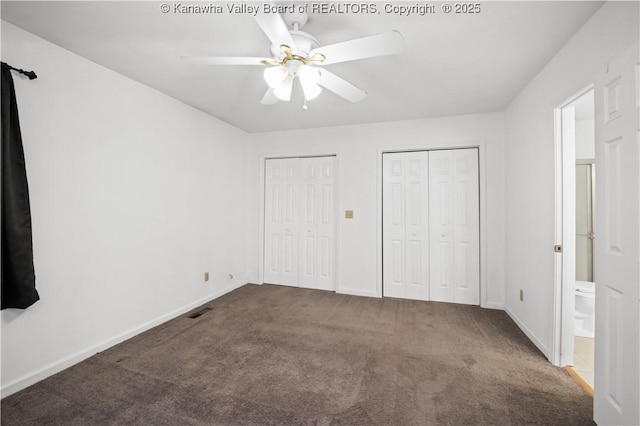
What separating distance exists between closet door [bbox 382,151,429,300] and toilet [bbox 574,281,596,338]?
4.82 feet

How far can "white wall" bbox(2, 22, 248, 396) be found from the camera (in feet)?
6.23

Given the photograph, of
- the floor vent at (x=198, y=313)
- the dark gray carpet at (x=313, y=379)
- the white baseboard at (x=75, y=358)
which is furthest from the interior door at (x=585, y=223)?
the white baseboard at (x=75, y=358)

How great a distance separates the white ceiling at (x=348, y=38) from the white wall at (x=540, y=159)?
0.12 metres

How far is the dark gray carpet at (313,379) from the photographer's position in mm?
1619

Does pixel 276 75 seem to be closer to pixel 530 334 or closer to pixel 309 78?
pixel 309 78

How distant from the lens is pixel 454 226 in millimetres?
3523

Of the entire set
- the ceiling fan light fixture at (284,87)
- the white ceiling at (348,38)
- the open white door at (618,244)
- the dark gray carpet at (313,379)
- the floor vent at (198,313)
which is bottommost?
the dark gray carpet at (313,379)

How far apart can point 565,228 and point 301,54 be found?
92.3 inches

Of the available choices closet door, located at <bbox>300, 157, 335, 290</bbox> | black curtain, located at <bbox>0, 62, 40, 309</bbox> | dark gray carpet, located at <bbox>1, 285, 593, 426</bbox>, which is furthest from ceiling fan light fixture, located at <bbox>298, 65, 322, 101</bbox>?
closet door, located at <bbox>300, 157, 335, 290</bbox>

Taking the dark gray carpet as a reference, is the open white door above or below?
above

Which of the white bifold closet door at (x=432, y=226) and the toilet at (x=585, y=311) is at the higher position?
the white bifold closet door at (x=432, y=226)

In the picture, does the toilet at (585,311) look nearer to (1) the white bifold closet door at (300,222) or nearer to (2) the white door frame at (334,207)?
(2) the white door frame at (334,207)

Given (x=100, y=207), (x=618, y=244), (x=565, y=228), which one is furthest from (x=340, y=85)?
(x=100, y=207)

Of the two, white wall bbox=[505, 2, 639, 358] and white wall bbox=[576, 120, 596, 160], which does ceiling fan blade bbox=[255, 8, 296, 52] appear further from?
white wall bbox=[576, 120, 596, 160]
